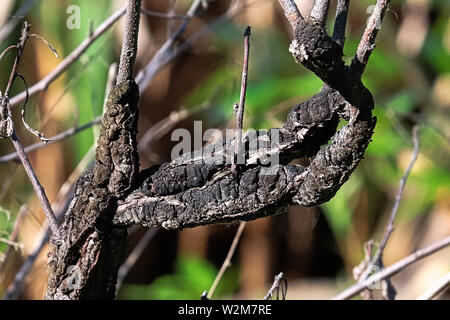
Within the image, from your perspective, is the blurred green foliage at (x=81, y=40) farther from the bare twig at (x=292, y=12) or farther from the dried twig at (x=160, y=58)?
the bare twig at (x=292, y=12)

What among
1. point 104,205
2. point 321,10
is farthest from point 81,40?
point 321,10

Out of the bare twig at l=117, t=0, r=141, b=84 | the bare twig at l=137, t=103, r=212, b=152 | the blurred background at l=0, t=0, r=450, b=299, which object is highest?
the blurred background at l=0, t=0, r=450, b=299

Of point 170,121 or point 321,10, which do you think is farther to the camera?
point 170,121

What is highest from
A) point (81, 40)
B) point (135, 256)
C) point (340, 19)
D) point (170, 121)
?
point (81, 40)

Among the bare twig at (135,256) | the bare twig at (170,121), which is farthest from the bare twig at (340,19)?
the bare twig at (135,256)

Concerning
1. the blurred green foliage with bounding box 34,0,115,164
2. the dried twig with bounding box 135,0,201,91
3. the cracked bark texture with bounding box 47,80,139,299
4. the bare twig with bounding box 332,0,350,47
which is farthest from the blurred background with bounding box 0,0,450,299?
the bare twig with bounding box 332,0,350,47

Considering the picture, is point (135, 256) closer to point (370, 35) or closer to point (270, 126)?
point (270, 126)

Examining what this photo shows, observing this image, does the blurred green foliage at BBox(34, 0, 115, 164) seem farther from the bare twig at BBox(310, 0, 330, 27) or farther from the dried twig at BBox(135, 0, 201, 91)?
the bare twig at BBox(310, 0, 330, 27)

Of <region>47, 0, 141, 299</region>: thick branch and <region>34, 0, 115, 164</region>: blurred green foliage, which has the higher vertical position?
<region>34, 0, 115, 164</region>: blurred green foliage
